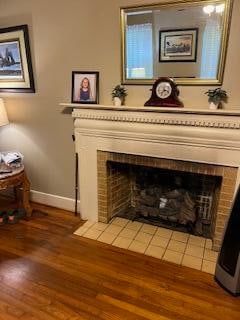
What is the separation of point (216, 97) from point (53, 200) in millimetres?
2069

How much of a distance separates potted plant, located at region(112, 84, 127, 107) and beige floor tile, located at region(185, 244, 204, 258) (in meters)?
1.39

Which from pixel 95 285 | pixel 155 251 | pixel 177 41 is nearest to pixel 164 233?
pixel 155 251

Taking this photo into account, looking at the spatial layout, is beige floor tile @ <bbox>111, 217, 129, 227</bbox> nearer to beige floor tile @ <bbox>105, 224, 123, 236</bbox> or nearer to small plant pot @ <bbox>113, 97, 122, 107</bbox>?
beige floor tile @ <bbox>105, 224, 123, 236</bbox>

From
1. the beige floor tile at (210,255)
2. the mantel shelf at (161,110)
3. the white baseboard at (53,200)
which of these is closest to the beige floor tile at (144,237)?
the beige floor tile at (210,255)

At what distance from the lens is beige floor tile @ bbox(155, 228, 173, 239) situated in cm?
246

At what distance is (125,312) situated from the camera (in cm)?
166

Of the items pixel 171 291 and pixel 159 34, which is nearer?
pixel 171 291

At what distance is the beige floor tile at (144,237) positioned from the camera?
240 centimetres

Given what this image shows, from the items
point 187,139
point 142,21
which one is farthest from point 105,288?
point 142,21

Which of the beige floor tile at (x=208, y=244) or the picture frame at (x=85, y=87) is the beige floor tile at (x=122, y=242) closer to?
the beige floor tile at (x=208, y=244)

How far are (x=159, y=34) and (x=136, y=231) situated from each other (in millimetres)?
1757

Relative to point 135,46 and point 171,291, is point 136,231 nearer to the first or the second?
point 171,291

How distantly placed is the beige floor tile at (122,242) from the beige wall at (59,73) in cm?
81

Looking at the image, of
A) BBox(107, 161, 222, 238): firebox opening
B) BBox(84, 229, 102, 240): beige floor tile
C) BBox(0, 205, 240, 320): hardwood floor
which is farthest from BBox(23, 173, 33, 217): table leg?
BBox(107, 161, 222, 238): firebox opening
